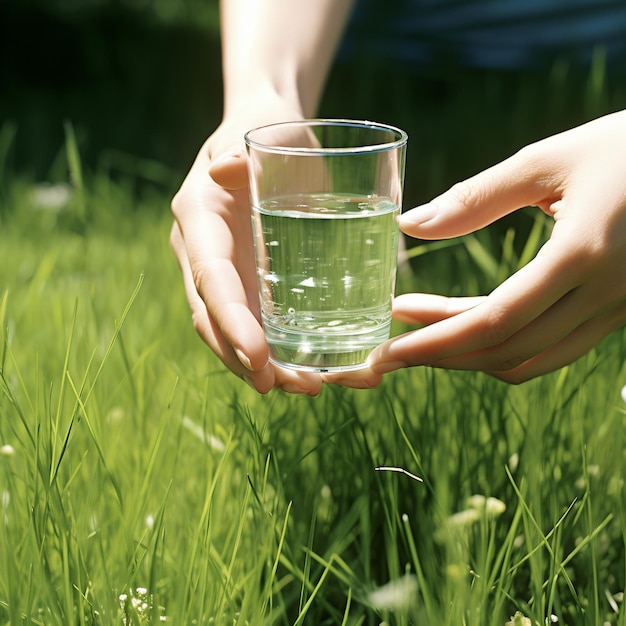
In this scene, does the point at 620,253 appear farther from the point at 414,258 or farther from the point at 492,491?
the point at 414,258

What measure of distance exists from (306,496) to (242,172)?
495mm

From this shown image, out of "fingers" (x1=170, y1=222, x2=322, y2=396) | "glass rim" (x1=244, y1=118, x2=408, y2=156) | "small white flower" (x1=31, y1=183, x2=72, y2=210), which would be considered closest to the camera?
"glass rim" (x1=244, y1=118, x2=408, y2=156)

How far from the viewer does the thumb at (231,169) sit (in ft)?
4.00

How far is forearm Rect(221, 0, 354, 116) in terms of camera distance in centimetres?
164

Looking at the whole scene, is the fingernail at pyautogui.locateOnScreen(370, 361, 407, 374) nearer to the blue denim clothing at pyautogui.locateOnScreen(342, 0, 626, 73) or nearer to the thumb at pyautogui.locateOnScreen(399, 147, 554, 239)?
the thumb at pyautogui.locateOnScreen(399, 147, 554, 239)

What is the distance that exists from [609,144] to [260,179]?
1.48 feet

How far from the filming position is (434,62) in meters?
3.87

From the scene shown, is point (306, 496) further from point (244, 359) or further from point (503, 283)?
point (503, 283)

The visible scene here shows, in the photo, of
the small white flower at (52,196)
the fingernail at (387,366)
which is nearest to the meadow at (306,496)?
the fingernail at (387,366)

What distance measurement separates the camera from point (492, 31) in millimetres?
3572

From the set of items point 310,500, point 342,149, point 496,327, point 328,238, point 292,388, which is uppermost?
point 342,149

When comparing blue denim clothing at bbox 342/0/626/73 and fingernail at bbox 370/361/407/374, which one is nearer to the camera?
fingernail at bbox 370/361/407/374

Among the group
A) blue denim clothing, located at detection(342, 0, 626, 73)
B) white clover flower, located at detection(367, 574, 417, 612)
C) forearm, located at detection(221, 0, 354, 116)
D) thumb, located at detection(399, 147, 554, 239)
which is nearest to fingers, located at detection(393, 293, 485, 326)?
thumb, located at detection(399, 147, 554, 239)

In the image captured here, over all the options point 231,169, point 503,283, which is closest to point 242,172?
point 231,169
